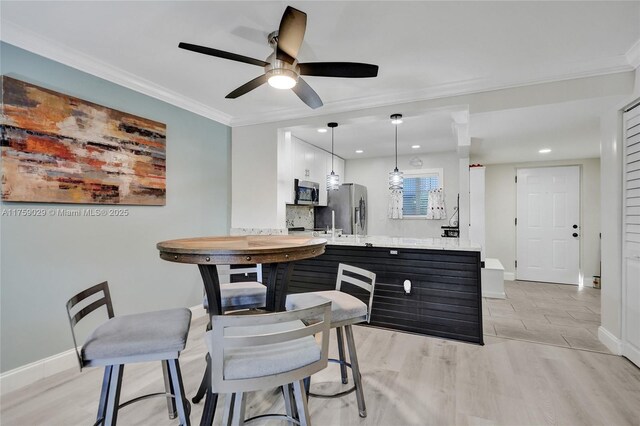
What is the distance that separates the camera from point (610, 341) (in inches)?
107

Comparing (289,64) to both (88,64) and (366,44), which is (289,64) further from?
(88,64)

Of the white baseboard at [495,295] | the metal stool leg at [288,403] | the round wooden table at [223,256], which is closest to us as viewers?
the round wooden table at [223,256]

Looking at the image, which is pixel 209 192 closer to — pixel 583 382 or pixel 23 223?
pixel 23 223

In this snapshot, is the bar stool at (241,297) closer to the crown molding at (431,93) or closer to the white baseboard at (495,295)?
the crown molding at (431,93)

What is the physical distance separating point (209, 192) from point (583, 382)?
3834 mm

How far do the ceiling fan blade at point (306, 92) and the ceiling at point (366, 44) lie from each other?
0.35 metres

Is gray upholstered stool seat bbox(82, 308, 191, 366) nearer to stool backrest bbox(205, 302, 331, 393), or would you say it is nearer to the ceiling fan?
stool backrest bbox(205, 302, 331, 393)

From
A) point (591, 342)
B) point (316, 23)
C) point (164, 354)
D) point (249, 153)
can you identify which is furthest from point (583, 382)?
point (249, 153)

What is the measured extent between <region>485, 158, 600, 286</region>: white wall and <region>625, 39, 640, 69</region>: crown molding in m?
Result: 3.43

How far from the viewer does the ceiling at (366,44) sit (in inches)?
75.7

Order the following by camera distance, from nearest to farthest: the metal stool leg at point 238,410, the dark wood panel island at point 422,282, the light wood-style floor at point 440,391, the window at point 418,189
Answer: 1. the metal stool leg at point 238,410
2. the light wood-style floor at point 440,391
3. the dark wood panel island at point 422,282
4. the window at point 418,189

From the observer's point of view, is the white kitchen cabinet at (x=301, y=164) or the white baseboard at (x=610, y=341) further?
the white kitchen cabinet at (x=301, y=164)

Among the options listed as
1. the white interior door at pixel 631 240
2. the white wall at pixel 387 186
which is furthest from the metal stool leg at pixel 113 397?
the white wall at pixel 387 186

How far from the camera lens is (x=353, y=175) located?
6.48 m
